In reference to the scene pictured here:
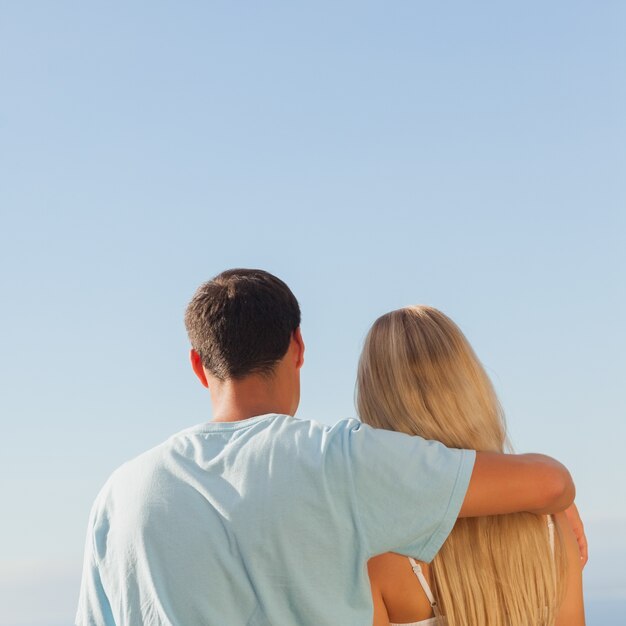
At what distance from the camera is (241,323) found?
3.38m

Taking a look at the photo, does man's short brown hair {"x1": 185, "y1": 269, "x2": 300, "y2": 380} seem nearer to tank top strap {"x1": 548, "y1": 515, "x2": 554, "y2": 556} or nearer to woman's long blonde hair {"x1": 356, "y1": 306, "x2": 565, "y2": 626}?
woman's long blonde hair {"x1": 356, "y1": 306, "x2": 565, "y2": 626}

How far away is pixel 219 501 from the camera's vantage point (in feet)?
9.90

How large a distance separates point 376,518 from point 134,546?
844 millimetres

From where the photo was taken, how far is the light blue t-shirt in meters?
2.99

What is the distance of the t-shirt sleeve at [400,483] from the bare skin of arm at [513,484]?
52mm

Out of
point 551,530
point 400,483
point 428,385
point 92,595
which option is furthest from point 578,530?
point 92,595

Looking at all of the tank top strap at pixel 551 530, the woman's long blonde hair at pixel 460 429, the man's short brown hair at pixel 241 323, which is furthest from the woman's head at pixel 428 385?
the man's short brown hair at pixel 241 323

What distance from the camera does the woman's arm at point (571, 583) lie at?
12.5 feet

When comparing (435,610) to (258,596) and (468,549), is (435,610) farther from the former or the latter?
(258,596)

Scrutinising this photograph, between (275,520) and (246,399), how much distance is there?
498 mm

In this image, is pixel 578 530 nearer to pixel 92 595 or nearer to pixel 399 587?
pixel 399 587

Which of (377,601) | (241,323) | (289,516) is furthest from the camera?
(377,601)

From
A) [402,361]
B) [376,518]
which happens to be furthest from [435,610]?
[402,361]

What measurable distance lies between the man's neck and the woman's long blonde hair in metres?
0.72
